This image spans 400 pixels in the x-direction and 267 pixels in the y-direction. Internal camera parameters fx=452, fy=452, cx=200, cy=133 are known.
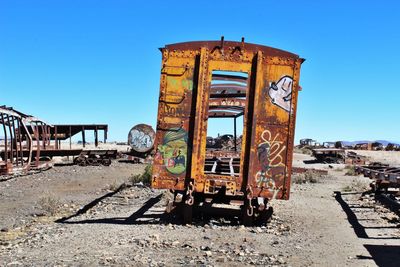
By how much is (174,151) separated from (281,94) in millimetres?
2419

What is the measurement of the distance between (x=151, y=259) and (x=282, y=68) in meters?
4.75

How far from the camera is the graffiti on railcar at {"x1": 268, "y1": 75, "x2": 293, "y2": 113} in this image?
899cm

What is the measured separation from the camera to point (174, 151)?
9.04m

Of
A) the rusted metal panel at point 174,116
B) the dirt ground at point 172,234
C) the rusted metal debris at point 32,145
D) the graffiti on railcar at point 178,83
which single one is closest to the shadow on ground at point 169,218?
the dirt ground at point 172,234

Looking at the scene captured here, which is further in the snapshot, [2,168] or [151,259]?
[2,168]

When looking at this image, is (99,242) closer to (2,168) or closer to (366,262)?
(366,262)

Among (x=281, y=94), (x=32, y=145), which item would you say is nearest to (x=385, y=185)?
(x=281, y=94)

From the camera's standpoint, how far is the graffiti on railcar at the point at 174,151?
354 inches

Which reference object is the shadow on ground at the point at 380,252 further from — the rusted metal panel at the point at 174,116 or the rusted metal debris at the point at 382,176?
the rusted metal panel at the point at 174,116

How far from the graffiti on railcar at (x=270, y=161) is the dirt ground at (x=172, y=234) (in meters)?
0.89

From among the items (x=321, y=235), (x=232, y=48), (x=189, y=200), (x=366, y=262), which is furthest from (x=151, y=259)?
(x=232, y=48)

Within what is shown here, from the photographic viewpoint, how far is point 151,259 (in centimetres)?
619

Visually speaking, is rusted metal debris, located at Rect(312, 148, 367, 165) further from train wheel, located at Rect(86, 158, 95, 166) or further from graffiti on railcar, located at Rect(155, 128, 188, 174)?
graffiti on railcar, located at Rect(155, 128, 188, 174)

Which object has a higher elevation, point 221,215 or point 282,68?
point 282,68
